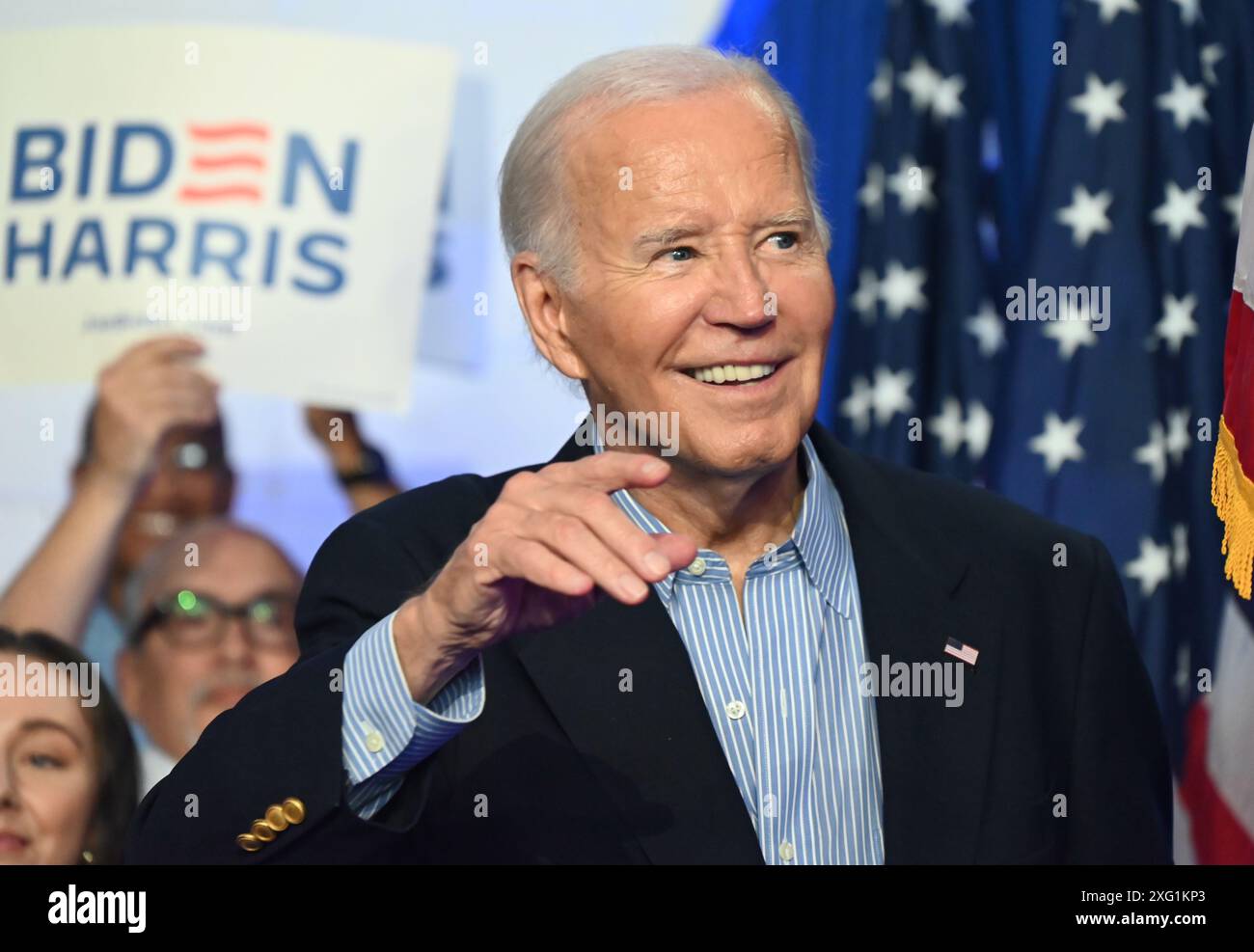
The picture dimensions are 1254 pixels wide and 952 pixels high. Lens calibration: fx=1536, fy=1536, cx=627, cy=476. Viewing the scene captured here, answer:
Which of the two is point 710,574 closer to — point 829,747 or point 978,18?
point 829,747

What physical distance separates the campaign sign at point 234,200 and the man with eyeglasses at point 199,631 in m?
0.41

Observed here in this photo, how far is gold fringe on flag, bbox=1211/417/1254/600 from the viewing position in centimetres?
229

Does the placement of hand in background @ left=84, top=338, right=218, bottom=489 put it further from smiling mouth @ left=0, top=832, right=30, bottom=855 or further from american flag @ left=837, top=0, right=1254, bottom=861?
american flag @ left=837, top=0, right=1254, bottom=861

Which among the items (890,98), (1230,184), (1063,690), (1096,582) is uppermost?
(890,98)

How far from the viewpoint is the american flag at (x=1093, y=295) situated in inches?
147

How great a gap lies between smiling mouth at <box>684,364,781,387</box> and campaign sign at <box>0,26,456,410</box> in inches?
74.0

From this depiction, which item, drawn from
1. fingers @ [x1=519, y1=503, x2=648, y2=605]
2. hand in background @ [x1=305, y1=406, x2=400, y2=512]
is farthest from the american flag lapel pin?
hand in background @ [x1=305, y1=406, x2=400, y2=512]

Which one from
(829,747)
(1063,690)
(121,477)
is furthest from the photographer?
(121,477)

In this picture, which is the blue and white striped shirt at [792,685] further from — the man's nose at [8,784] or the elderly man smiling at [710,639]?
the man's nose at [8,784]

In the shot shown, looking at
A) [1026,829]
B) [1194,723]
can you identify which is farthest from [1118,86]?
[1026,829]

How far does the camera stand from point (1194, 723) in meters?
3.70

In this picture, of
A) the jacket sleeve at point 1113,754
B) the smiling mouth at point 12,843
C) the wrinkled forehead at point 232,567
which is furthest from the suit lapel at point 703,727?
the smiling mouth at point 12,843

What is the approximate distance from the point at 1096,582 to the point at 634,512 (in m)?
0.64

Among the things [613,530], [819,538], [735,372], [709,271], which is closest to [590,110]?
[709,271]
